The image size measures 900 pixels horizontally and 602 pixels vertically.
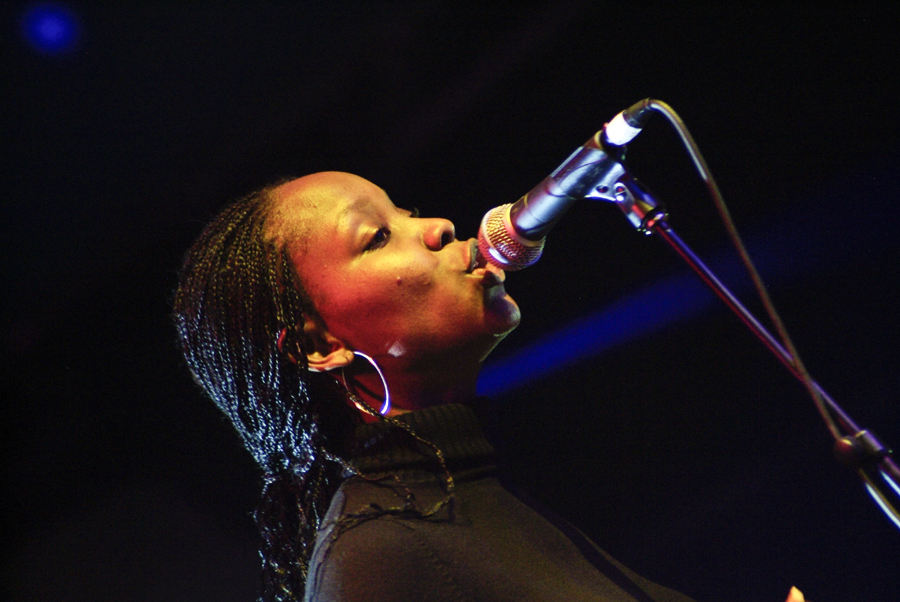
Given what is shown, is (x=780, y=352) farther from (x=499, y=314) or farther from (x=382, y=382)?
(x=382, y=382)

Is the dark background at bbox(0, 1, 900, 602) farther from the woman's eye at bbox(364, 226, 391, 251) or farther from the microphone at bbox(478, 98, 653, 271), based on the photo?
the microphone at bbox(478, 98, 653, 271)

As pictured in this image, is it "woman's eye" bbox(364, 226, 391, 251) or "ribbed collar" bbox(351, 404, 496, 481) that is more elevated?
"woman's eye" bbox(364, 226, 391, 251)

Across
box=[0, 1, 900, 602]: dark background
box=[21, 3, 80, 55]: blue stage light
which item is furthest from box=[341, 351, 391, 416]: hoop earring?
box=[21, 3, 80, 55]: blue stage light

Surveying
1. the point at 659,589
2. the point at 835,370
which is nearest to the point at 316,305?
the point at 659,589

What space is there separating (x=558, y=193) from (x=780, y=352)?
41 cm

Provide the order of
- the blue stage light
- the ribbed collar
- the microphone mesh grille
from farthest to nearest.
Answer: the blue stage light → the ribbed collar → the microphone mesh grille

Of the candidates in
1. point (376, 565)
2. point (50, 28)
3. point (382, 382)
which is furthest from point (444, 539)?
point (50, 28)

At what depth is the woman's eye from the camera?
4.56ft

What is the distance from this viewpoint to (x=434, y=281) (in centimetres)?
133

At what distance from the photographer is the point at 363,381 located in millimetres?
1432

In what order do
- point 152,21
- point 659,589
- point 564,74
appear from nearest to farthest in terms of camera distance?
point 659,589, point 152,21, point 564,74

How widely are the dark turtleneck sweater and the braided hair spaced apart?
182 millimetres

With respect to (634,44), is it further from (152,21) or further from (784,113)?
(152,21)

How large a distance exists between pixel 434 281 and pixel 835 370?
1.19 meters
